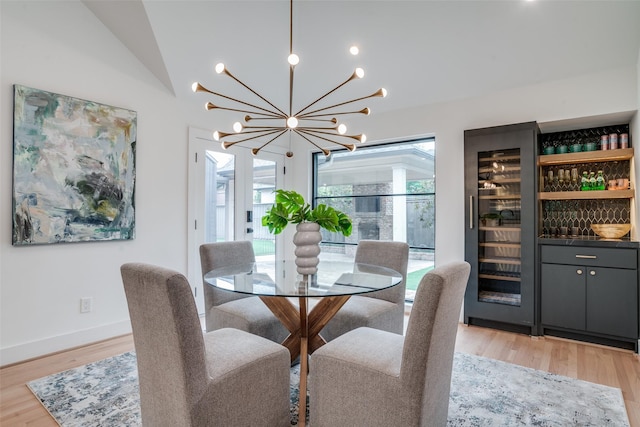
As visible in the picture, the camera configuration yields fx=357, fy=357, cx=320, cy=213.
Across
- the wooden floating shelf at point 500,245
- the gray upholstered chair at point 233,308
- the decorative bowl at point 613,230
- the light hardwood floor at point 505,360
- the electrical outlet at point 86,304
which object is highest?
the decorative bowl at point 613,230

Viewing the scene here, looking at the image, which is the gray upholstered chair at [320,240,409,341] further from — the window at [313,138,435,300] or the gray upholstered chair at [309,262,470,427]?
the window at [313,138,435,300]

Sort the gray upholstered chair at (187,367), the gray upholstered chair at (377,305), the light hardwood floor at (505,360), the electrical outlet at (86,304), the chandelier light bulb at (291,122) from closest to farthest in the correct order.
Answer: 1. the gray upholstered chair at (187,367)
2. the light hardwood floor at (505,360)
3. the chandelier light bulb at (291,122)
4. the gray upholstered chair at (377,305)
5. the electrical outlet at (86,304)

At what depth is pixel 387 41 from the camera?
3402mm

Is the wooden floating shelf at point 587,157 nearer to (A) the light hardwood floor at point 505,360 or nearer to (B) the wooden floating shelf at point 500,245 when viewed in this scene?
(B) the wooden floating shelf at point 500,245

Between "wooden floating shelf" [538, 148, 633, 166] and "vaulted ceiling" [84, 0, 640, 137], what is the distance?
2.39ft

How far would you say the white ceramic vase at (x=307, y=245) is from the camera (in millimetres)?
2406

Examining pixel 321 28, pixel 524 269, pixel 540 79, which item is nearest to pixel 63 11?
pixel 321 28

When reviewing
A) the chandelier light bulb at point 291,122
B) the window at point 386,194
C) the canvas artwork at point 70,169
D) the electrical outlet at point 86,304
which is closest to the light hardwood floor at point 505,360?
the electrical outlet at point 86,304

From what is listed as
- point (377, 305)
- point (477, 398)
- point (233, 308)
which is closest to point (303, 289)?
point (233, 308)

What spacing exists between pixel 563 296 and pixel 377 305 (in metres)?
1.86

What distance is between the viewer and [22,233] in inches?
107

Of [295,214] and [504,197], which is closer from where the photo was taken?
[295,214]

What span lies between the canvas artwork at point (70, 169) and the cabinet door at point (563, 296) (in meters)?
3.91

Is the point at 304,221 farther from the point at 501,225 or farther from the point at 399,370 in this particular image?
the point at 501,225
